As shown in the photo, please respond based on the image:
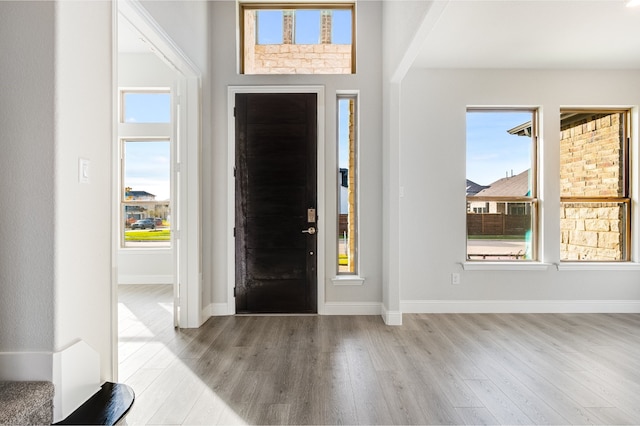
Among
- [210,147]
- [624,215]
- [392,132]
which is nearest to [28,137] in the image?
A: [210,147]

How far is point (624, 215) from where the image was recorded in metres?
3.76

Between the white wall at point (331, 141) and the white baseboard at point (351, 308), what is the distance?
0.05m

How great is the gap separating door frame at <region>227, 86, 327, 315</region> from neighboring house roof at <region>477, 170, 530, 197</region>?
1904 mm

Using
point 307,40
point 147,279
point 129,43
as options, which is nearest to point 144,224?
point 147,279

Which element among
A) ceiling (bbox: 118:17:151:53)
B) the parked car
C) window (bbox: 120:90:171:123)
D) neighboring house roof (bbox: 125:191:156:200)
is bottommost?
the parked car

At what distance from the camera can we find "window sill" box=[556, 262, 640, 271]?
365 cm

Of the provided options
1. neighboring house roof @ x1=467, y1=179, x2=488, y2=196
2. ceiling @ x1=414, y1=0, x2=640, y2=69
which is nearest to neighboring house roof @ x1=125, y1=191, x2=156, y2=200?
ceiling @ x1=414, y1=0, x2=640, y2=69

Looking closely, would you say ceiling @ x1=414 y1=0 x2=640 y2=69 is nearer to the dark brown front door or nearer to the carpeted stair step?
the dark brown front door

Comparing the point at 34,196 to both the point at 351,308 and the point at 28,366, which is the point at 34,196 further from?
the point at 351,308

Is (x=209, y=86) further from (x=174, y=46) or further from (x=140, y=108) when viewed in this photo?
(x=140, y=108)

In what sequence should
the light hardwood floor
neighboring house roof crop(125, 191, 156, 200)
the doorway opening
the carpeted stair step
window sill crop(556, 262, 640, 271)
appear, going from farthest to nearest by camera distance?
1. neighboring house roof crop(125, 191, 156, 200)
2. the doorway opening
3. window sill crop(556, 262, 640, 271)
4. the light hardwood floor
5. the carpeted stair step

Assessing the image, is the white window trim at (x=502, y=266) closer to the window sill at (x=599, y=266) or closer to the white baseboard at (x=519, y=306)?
the window sill at (x=599, y=266)

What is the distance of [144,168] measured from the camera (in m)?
5.02

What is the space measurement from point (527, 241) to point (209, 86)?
402cm
